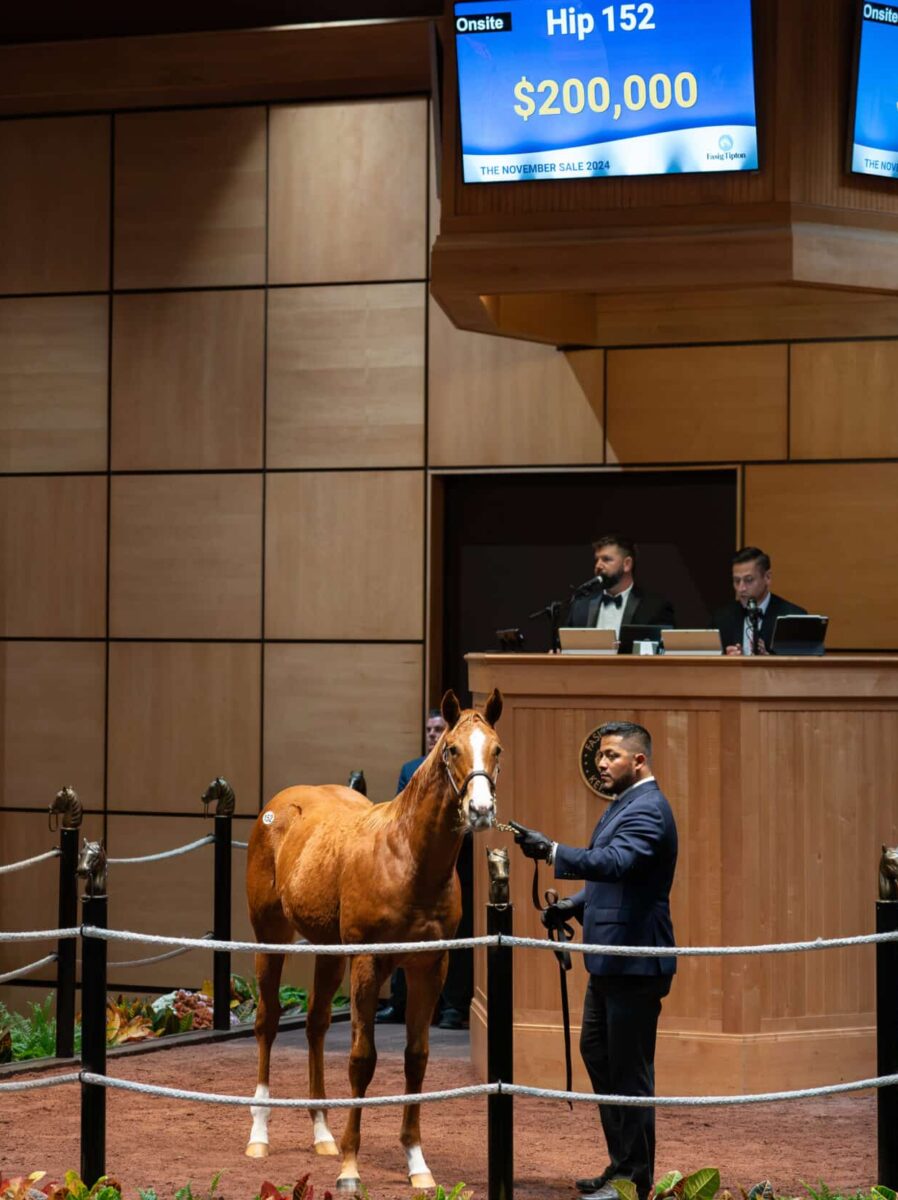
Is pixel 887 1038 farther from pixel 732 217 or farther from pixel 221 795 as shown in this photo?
pixel 221 795

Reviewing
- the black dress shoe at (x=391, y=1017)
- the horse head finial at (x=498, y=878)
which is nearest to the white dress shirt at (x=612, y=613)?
the black dress shoe at (x=391, y=1017)

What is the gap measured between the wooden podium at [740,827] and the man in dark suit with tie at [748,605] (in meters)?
0.83

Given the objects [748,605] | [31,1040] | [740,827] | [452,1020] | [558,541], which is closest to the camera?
[740,827]

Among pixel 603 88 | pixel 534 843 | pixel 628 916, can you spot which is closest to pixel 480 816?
pixel 534 843

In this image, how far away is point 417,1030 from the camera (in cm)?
594

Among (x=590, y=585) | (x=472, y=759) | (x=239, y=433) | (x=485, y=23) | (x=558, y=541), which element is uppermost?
(x=485, y=23)

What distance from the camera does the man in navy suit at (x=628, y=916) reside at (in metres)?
5.63

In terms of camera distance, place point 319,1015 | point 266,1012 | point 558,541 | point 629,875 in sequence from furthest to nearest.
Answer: point 558,541 → point 266,1012 → point 319,1015 → point 629,875

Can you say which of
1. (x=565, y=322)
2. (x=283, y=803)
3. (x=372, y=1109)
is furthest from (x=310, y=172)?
(x=372, y=1109)

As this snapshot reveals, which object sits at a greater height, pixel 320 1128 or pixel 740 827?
pixel 740 827

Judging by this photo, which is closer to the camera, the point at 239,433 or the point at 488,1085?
the point at 488,1085

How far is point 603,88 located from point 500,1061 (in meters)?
4.90

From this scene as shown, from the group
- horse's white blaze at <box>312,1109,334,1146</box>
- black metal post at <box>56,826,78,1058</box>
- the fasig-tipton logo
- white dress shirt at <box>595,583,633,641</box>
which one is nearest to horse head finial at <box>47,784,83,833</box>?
black metal post at <box>56,826,78,1058</box>

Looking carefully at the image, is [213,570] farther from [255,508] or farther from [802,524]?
[802,524]
